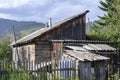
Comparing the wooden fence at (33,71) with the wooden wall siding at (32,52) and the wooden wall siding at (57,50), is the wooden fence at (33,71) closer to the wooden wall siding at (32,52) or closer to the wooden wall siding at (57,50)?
the wooden wall siding at (57,50)

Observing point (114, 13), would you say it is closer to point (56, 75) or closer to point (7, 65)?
point (56, 75)

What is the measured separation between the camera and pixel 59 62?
71.7 feet

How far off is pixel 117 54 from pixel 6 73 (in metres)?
15.1

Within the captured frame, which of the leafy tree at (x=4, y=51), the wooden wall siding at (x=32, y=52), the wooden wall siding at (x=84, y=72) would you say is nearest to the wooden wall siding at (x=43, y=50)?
the wooden wall siding at (x=32, y=52)

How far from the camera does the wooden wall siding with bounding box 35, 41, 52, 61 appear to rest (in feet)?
109

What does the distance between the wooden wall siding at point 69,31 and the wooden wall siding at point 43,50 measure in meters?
0.63

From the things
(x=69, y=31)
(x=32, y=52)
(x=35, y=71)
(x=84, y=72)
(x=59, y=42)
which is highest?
(x=69, y=31)

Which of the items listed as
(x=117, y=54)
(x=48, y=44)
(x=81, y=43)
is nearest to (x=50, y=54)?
(x=48, y=44)

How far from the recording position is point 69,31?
34719mm

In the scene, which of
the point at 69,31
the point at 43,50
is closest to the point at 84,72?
the point at 43,50

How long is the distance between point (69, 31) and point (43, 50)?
323cm

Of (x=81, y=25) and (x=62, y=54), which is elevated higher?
(x=81, y=25)

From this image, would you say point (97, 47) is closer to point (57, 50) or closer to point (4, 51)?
point (57, 50)

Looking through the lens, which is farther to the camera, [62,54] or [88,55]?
[62,54]
